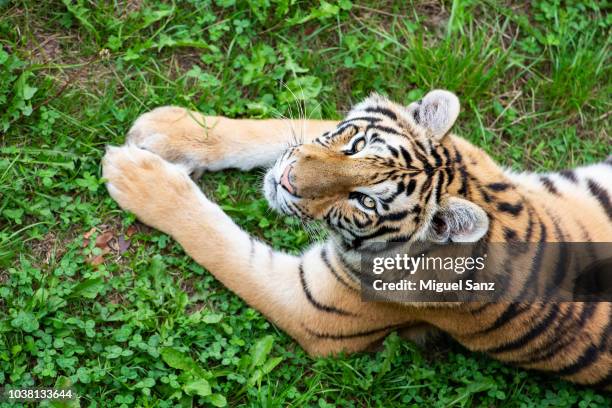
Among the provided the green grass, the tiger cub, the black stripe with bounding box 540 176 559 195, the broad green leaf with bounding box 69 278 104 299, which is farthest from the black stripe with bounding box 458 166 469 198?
the broad green leaf with bounding box 69 278 104 299

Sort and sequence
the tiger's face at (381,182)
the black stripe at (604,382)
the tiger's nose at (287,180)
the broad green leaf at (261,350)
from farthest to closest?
the broad green leaf at (261,350), the black stripe at (604,382), the tiger's nose at (287,180), the tiger's face at (381,182)

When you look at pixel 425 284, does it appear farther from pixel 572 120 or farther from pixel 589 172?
pixel 572 120

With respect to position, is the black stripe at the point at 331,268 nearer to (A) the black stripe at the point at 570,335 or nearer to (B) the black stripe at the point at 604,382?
(A) the black stripe at the point at 570,335

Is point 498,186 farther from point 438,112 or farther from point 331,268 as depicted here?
point 331,268

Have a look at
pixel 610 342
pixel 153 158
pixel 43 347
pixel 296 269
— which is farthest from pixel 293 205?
pixel 610 342

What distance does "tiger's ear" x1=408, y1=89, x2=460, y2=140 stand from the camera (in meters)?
3.19

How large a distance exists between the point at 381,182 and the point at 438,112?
1.38 ft

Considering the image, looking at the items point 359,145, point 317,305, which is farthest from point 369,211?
point 317,305

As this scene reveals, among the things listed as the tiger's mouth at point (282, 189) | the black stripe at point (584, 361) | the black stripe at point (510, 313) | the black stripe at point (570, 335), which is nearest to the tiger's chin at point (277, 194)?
the tiger's mouth at point (282, 189)

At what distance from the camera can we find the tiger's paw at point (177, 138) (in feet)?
12.3

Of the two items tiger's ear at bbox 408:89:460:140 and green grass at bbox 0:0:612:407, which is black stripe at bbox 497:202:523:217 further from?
green grass at bbox 0:0:612:407

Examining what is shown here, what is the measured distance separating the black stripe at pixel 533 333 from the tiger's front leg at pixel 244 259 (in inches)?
18.0

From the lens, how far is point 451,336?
3.58 metres

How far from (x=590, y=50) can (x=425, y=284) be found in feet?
6.77
